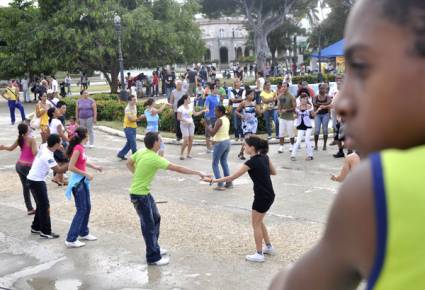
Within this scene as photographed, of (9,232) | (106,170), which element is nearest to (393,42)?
(9,232)

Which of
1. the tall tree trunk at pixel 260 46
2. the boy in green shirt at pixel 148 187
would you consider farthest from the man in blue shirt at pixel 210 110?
the tall tree trunk at pixel 260 46

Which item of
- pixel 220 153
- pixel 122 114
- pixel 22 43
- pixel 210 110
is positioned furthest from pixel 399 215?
pixel 22 43

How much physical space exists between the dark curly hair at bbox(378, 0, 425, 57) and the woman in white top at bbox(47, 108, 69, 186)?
10213 millimetres

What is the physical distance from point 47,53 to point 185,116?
19.4 m

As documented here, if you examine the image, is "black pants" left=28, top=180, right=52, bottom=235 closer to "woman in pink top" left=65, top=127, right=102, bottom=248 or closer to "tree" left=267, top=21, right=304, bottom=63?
"woman in pink top" left=65, top=127, right=102, bottom=248

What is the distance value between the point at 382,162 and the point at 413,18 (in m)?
0.26

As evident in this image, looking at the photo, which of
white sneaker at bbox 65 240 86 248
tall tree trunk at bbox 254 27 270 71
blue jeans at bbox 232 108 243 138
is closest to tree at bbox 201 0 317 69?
tall tree trunk at bbox 254 27 270 71

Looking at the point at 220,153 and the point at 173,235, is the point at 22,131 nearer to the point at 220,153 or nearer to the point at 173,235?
the point at 173,235

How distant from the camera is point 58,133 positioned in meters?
11.8

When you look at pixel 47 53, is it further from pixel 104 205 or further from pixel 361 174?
pixel 361 174

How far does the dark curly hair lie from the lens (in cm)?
100

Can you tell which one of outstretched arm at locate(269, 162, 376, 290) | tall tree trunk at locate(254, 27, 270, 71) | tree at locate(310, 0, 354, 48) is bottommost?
outstretched arm at locate(269, 162, 376, 290)

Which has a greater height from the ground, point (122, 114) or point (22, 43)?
point (22, 43)

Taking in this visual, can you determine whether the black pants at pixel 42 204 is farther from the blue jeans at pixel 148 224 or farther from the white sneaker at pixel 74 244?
the blue jeans at pixel 148 224
